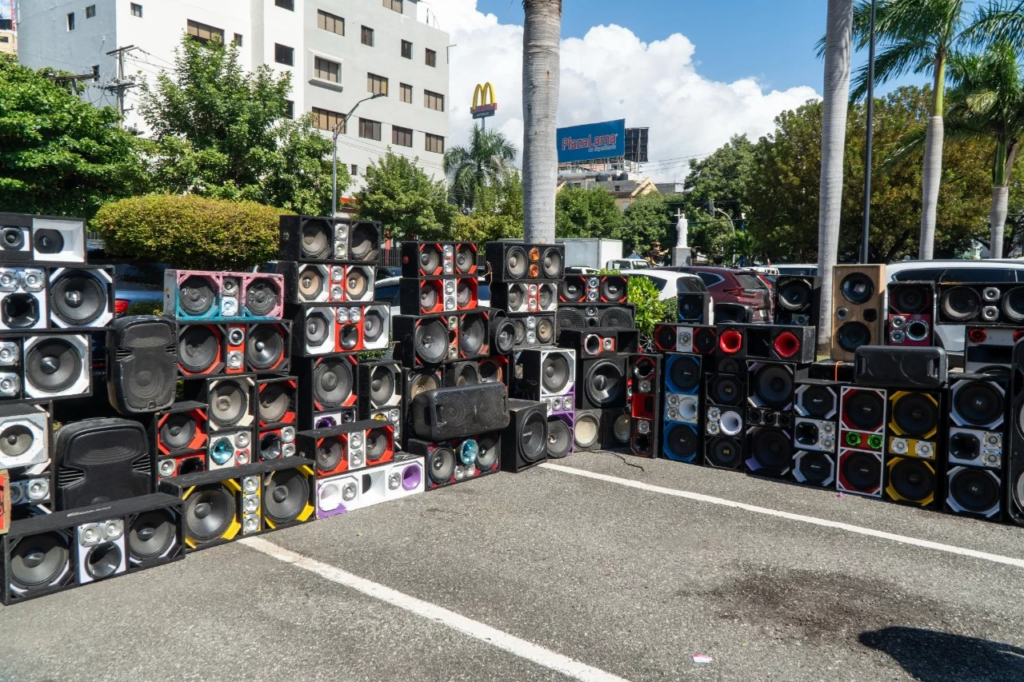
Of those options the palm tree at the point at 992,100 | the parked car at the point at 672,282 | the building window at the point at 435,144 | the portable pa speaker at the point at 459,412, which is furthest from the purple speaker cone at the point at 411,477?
the building window at the point at 435,144

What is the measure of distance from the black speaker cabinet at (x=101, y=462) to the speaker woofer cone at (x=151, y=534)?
13.3 inches

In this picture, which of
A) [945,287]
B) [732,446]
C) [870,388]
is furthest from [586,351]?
[945,287]

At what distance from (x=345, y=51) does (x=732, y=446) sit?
34.8m

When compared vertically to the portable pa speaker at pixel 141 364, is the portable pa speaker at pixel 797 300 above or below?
above

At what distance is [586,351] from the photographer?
9117 mm

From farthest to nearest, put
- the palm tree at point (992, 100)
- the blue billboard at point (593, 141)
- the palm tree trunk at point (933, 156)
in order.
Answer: the blue billboard at point (593, 141), the palm tree at point (992, 100), the palm tree trunk at point (933, 156)

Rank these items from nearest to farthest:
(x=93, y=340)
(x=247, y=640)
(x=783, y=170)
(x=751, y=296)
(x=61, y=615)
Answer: (x=247, y=640) → (x=61, y=615) → (x=93, y=340) → (x=751, y=296) → (x=783, y=170)

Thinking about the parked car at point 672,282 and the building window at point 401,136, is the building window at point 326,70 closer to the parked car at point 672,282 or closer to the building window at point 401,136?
the building window at point 401,136

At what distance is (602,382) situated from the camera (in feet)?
30.4

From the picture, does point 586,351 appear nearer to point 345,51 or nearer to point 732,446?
point 732,446

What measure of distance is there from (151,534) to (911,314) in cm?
717

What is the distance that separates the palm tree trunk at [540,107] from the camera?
10.4 metres

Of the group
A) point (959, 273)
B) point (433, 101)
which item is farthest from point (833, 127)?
point (433, 101)

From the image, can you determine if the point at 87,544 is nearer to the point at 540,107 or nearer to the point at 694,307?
the point at 694,307
